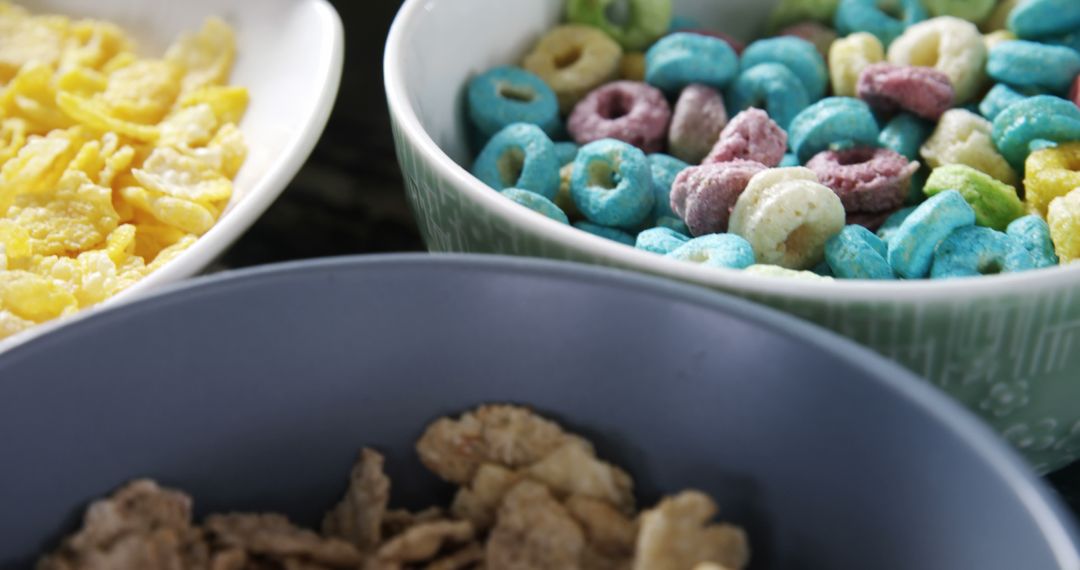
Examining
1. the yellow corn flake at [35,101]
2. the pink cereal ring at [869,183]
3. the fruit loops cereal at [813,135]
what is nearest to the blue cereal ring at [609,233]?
the fruit loops cereal at [813,135]

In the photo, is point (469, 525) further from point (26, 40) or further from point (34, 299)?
point (26, 40)

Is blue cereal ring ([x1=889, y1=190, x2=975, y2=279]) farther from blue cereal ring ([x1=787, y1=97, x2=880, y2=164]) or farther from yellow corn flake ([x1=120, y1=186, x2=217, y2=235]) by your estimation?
yellow corn flake ([x1=120, y1=186, x2=217, y2=235])

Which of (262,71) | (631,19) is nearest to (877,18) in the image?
(631,19)

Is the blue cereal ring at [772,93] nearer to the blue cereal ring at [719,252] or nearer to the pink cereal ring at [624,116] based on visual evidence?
the pink cereal ring at [624,116]

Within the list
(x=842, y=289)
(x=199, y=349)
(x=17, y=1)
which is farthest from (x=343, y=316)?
(x=17, y=1)

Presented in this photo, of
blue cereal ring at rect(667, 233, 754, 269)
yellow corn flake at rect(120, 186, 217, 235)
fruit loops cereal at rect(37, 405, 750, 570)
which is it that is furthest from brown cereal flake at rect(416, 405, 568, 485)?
yellow corn flake at rect(120, 186, 217, 235)
